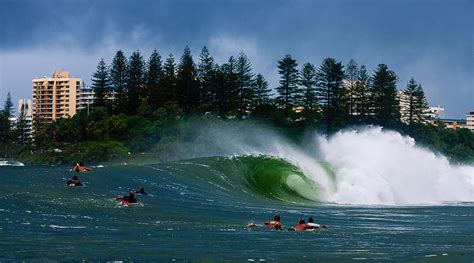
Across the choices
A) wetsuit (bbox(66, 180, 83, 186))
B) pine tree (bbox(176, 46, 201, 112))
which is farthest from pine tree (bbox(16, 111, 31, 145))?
wetsuit (bbox(66, 180, 83, 186))

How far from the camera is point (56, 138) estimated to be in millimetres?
91875

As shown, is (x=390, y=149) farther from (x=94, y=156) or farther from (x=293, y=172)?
(x=94, y=156)

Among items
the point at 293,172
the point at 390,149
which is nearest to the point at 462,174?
the point at 390,149

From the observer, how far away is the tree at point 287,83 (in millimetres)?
94812

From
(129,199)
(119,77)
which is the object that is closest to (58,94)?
(119,77)

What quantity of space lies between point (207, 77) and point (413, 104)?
29.4m

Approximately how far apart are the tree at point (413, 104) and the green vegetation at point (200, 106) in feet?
0.53

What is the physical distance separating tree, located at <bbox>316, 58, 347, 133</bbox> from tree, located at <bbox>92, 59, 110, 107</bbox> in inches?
1054

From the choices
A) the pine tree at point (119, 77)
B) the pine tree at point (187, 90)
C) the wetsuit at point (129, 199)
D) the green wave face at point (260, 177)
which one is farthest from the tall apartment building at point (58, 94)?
the wetsuit at point (129, 199)

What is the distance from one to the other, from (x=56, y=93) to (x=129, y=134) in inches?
3638

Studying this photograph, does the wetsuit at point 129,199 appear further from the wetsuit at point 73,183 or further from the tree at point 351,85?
the tree at point 351,85

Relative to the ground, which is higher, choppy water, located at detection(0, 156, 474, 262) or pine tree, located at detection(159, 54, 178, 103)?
pine tree, located at detection(159, 54, 178, 103)

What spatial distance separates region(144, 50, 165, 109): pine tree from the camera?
91062 millimetres

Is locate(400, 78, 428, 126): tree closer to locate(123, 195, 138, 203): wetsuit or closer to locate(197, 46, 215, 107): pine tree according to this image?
locate(197, 46, 215, 107): pine tree
